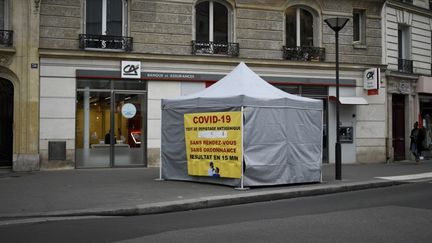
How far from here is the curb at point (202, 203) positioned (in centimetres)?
916

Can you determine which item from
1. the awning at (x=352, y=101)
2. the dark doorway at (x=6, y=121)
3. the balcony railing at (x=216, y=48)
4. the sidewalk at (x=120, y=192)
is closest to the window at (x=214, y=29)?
the balcony railing at (x=216, y=48)

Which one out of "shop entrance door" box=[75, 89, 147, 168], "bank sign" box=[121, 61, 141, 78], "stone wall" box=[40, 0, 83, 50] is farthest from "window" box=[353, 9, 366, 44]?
"stone wall" box=[40, 0, 83, 50]

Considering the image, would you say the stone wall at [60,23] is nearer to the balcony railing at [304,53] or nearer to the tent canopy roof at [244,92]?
the tent canopy roof at [244,92]

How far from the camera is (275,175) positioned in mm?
12945

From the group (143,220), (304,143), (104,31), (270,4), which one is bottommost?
(143,220)

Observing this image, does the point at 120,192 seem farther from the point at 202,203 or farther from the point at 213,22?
the point at 213,22

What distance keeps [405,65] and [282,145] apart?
1240 cm

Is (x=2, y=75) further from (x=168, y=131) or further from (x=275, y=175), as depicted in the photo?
(x=275, y=175)

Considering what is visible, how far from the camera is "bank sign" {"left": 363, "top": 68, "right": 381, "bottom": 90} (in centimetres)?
2058

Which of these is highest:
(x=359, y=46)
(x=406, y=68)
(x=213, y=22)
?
(x=213, y=22)

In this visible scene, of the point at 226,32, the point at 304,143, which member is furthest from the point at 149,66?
the point at 304,143

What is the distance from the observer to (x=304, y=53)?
20.5 meters

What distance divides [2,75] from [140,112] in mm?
4734

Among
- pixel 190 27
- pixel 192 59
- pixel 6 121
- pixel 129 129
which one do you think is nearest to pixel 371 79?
pixel 192 59
